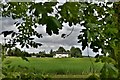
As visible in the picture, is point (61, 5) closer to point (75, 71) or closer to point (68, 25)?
point (68, 25)

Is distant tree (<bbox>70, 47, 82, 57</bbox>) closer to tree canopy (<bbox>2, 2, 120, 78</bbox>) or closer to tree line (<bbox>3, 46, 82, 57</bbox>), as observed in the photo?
tree line (<bbox>3, 46, 82, 57</bbox>)

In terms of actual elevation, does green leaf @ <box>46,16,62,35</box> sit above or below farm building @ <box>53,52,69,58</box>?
above

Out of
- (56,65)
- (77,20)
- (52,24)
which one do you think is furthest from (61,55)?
(52,24)

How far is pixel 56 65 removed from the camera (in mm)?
1276

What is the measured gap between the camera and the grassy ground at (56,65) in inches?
49.4

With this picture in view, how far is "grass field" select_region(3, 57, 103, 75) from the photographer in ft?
4.11

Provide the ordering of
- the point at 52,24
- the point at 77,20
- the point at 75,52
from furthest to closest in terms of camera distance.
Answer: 1. the point at 75,52
2. the point at 77,20
3. the point at 52,24

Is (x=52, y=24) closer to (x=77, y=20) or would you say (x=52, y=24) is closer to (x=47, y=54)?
(x=77, y=20)

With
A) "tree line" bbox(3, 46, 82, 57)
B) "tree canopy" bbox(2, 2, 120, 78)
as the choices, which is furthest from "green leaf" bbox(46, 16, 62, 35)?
"tree line" bbox(3, 46, 82, 57)

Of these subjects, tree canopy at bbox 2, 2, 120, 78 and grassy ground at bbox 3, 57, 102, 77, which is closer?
tree canopy at bbox 2, 2, 120, 78

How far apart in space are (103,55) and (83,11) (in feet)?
0.68

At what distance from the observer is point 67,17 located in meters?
1.05

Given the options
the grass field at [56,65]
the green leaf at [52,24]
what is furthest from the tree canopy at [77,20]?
the grass field at [56,65]

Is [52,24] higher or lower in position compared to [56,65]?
higher
